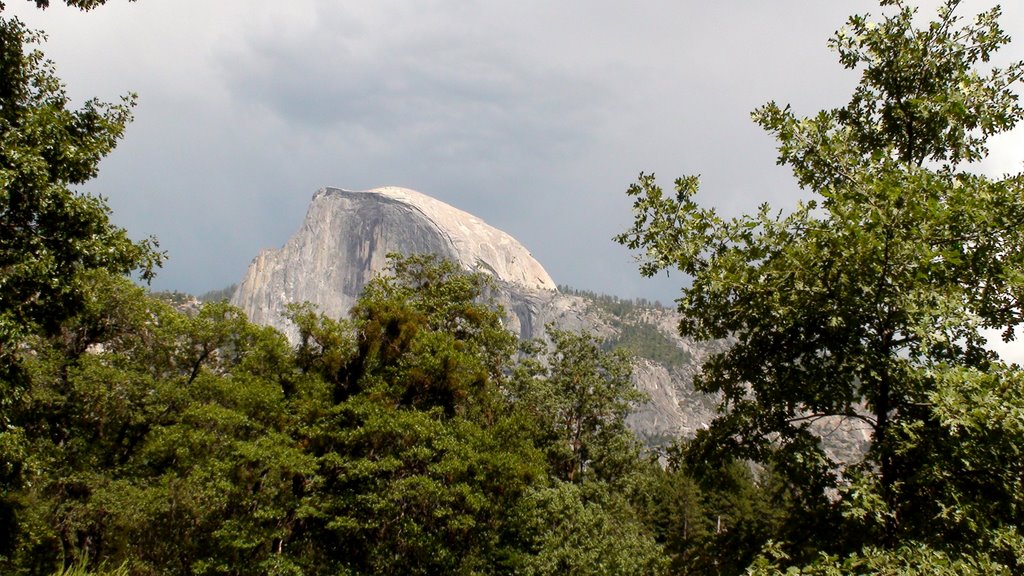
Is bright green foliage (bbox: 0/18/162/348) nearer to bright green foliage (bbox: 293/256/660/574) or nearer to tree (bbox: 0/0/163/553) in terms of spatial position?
tree (bbox: 0/0/163/553)

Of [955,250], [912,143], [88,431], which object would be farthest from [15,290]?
[88,431]

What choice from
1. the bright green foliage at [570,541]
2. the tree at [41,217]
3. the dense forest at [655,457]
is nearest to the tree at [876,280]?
the dense forest at [655,457]

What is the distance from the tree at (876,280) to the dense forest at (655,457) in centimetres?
3

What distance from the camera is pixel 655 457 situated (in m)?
20.8

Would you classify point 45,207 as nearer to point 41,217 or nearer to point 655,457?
point 41,217

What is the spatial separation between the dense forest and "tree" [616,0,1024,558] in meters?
0.03

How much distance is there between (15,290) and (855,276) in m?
9.87

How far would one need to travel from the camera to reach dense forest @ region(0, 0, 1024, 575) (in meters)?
6.15

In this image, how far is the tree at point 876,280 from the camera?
6.12 meters

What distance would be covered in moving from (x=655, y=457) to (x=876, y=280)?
15.4 meters

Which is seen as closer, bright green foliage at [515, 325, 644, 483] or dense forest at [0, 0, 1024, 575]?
dense forest at [0, 0, 1024, 575]

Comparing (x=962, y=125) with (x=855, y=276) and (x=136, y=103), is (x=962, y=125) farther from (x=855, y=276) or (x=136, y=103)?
(x=136, y=103)

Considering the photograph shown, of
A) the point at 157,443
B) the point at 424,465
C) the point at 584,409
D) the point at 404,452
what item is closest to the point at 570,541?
the point at 424,465

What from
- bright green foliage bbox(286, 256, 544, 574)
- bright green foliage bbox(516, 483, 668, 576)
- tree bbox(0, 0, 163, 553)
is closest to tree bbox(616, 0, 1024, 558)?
tree bbox(0, 0, 163, 553)
